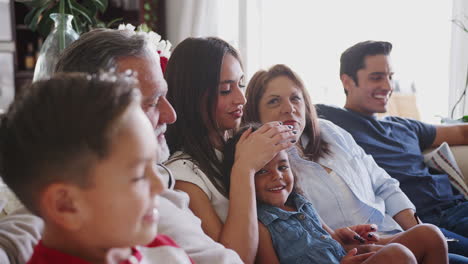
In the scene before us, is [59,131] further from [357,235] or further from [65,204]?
[357,235]

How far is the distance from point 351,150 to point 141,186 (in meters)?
1.50

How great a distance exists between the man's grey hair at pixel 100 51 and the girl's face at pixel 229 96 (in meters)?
0.47

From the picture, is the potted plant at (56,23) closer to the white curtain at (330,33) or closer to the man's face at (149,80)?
the man's face at (149,80)

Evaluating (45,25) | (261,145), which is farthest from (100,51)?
(45,25)

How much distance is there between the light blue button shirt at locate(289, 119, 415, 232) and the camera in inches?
71.2

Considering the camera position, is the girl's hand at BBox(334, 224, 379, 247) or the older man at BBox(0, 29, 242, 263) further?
the girl's hand at BBox(334, 224, 379, 247)

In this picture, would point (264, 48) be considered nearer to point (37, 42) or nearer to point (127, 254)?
point (37, 42)

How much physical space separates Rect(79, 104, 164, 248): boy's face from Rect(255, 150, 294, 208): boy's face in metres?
0.83

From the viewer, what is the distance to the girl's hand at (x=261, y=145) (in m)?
1.37

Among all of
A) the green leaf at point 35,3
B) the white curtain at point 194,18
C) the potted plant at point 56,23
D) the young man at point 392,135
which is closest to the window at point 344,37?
the white curtain at point 194,18

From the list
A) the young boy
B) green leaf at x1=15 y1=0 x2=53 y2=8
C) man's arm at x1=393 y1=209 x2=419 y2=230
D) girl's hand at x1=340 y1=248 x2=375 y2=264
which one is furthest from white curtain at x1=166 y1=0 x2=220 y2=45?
the young boy

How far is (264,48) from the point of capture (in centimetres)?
457

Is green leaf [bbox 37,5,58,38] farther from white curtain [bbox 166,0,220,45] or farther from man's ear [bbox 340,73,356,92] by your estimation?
white curtain [bbox 166,0,220,45]

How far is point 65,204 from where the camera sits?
65cm
